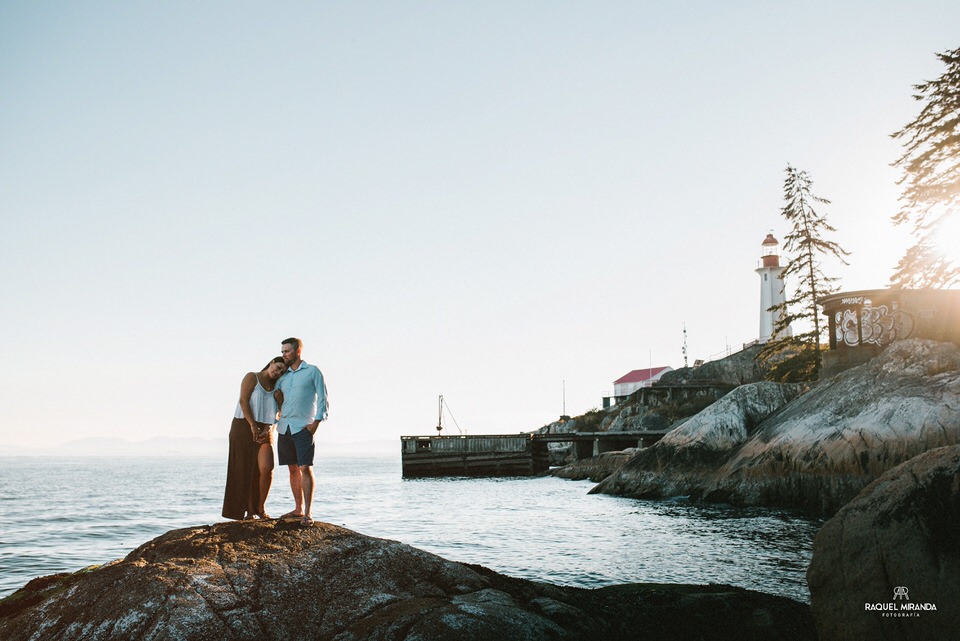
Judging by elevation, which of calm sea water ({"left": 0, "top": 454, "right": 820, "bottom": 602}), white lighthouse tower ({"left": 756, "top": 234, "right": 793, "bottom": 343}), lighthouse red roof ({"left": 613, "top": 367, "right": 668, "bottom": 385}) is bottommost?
calm sea water ({"left": 0, "top": 454, "right": 820, "bottom": 602})

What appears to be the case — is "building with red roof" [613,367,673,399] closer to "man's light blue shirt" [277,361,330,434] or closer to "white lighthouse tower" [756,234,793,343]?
"white lighthouse tower" [756,234,793,343]

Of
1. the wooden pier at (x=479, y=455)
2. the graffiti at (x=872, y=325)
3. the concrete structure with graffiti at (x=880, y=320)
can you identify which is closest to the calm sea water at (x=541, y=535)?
the concrete structure with graffiti at (x=880, y=320)

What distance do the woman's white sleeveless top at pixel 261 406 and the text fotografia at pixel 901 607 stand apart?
554cm

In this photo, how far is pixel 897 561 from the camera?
17.5ft

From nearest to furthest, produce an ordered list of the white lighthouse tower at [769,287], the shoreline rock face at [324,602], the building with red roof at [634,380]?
the shoreline rock face at [324,602] < the white lighthouse tower at [769,287] < the building with red roof at [634,380]

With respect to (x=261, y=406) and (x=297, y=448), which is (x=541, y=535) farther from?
(x=261, y=406)

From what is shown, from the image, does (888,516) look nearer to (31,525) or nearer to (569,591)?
(569,591)

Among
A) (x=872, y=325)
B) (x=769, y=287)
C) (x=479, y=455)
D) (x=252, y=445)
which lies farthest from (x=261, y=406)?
(x=769, y=287)

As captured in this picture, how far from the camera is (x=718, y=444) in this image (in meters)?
23.3

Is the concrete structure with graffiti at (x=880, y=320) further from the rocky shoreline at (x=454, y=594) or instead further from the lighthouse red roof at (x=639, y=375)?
the lighthouse red roof at (x=639, y=375)

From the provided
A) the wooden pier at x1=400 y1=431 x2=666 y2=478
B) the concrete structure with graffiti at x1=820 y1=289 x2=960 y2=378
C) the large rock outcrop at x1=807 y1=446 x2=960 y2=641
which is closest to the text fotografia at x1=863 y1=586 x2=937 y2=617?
the large rock outcrop at x1=807 y1=446 x2=960 y2=641

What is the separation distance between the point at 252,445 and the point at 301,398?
733 mm

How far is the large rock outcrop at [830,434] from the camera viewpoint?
16281 mm

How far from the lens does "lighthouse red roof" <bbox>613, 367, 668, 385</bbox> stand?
294ft
